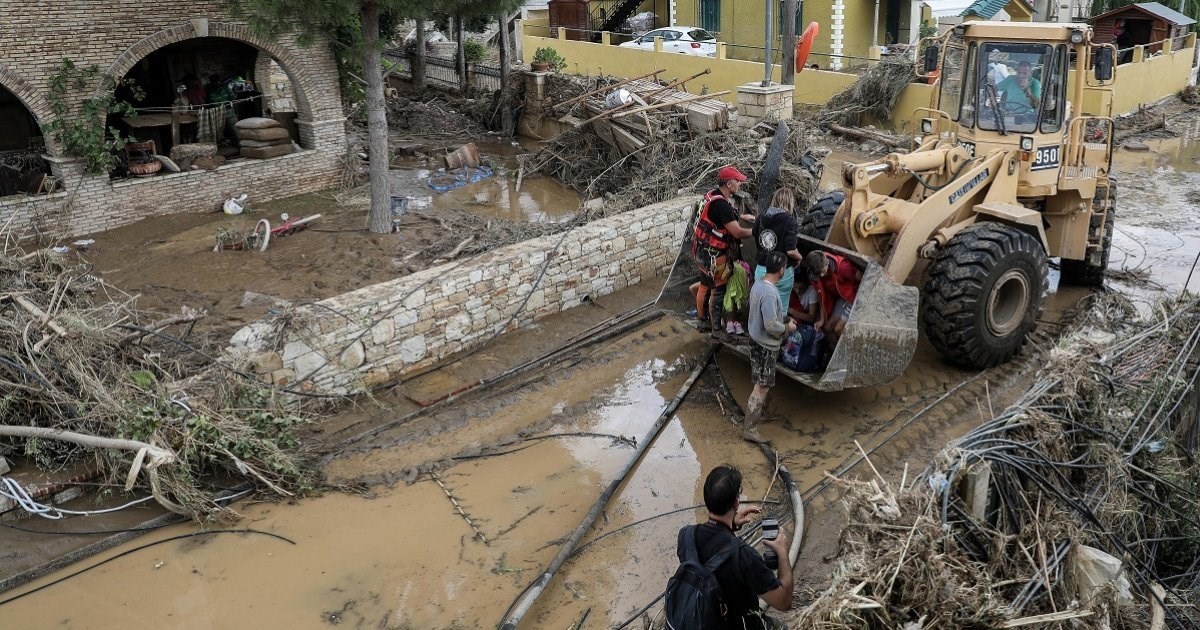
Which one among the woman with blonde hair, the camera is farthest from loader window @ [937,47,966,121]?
the camera

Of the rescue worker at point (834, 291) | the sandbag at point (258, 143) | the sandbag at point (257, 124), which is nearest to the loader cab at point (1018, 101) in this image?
the rescue worker at point (834, 291)

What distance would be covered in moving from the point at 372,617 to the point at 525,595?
0.95m

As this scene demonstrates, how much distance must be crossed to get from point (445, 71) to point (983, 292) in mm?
19113

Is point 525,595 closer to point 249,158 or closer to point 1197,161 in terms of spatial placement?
point 249,158

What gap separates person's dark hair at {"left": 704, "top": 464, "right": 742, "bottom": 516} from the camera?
3.98 meters

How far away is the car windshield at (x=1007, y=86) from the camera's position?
8.45m

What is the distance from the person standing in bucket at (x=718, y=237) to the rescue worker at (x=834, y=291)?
0.73 metres

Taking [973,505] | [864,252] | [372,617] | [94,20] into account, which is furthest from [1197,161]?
[94,20]

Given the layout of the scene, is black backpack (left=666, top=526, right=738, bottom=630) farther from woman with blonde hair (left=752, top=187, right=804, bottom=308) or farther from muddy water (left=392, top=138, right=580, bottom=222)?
muddy water (left=392, top=138, right=580, bottom=222)

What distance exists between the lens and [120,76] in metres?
12.9

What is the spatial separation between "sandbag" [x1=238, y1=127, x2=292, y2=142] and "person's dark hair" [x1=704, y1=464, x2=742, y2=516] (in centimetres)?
1289

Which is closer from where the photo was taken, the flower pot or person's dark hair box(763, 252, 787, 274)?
person's dark hair box(763, 252, 787, 274)

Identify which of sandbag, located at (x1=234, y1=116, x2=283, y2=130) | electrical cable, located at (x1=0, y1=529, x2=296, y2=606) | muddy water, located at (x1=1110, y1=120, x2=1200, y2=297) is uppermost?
sandbag, located at (x1=234, y1=116, x2=283, y2=130)

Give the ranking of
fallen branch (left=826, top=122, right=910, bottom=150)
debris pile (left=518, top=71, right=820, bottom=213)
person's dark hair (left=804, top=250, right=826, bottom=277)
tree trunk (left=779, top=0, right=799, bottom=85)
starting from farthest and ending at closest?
fallen branch (left=826, top=122, right=910, bottom=150)
tree trunk (left=779, top=0, right=799, bottom=85)
debris pile (left=518, top=71, right=820, bottom=213)
person's dark hair (left=804, top=250, right=826, bottom=277)
